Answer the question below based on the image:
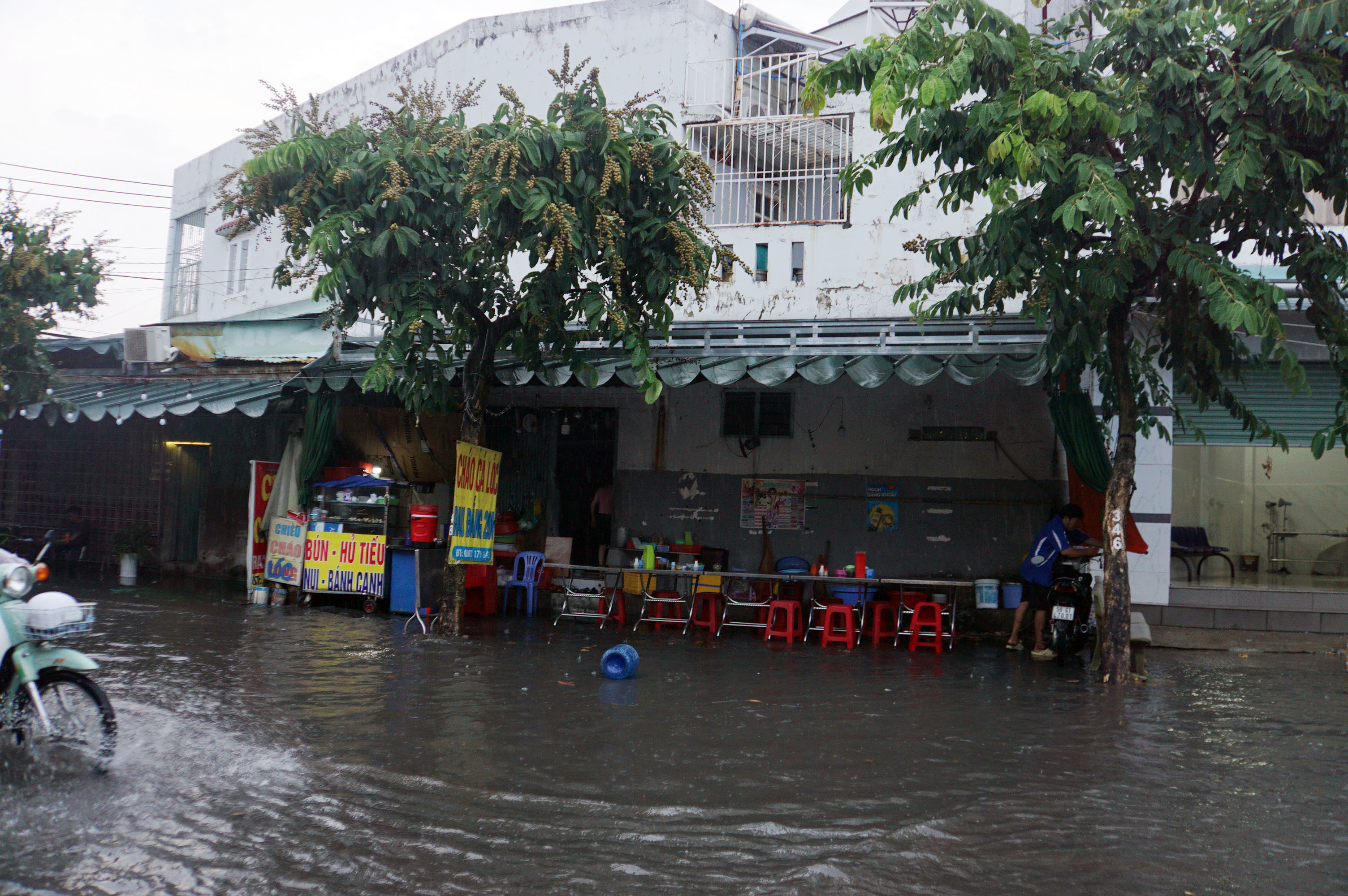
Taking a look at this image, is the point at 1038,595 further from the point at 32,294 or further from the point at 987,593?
the point at 32,294

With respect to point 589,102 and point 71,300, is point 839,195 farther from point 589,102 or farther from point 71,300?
point 71,300

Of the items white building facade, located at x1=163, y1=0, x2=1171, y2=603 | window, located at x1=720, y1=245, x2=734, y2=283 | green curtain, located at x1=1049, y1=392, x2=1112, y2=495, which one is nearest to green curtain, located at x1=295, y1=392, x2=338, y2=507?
white building facade, located at x1=163, y1=0, x2=1171, y2=603

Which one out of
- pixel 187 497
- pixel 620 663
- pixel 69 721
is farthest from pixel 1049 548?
pixel 187 497

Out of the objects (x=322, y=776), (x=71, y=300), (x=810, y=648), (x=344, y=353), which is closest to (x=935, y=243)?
(x=810, y=648)

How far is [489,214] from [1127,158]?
5.59 meters

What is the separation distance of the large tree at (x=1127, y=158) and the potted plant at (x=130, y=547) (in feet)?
44.0

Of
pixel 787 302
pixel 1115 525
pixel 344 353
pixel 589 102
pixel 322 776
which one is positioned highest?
pixel 589 102

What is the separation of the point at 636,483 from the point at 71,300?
357 inches

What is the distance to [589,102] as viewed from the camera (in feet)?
33.1

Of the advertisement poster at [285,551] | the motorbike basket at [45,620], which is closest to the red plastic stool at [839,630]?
the advertisement poster at [285,551]

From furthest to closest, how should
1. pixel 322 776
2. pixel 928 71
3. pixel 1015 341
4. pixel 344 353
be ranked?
1. pixel 344 353
2. pixel 1015 341
3. pixel 928 71
4. pixel 322 776

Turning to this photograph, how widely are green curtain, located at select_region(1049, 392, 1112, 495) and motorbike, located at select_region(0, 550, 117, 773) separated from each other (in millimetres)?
9492

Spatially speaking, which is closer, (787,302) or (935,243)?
(935,243)

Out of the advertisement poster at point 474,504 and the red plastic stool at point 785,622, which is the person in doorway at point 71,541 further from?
the red plastic stool at point 785,622
